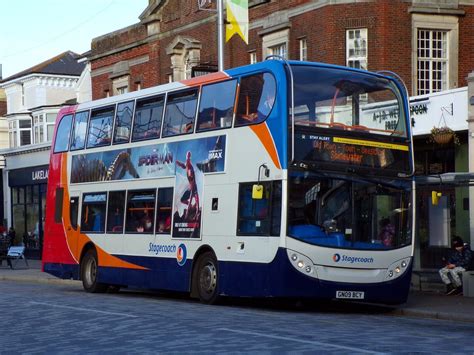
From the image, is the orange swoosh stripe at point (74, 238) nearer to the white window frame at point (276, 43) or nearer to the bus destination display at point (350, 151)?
the bus destination display at point (350, 151)

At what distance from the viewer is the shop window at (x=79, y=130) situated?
2433 cm

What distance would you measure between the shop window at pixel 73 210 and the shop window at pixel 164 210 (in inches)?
159

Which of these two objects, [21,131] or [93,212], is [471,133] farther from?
[21,131]

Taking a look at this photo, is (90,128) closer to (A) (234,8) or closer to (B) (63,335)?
(A) (234,8)

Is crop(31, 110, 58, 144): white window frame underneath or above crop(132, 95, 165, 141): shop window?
above

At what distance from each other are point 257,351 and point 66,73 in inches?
1763

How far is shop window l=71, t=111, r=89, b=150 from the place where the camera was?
24328 mm

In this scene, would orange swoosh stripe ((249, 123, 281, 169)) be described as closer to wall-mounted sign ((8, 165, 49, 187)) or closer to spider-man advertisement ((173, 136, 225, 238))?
spider-man advertisement ((173, 136, 225, 238))

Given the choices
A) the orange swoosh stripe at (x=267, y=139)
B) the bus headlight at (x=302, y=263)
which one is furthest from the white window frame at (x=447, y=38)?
the bus headlight at (x=302, y=263)

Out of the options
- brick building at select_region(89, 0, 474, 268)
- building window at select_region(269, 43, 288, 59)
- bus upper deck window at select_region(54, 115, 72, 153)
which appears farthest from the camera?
building window at select_region(269, 43, 288, 59)

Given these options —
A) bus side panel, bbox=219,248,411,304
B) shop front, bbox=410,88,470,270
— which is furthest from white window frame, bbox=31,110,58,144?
bus side panel, bbox=219,248,411,304

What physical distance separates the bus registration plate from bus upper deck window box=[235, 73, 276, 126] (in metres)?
3.45

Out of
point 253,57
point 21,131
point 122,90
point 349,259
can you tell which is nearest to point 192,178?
point 349,259

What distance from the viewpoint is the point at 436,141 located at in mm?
25578
